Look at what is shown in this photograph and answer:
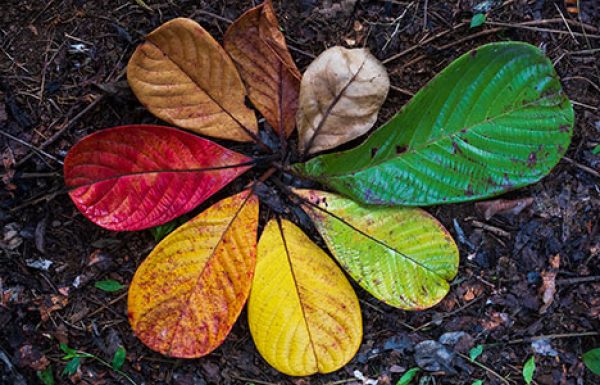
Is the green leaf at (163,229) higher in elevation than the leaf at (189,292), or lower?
higher

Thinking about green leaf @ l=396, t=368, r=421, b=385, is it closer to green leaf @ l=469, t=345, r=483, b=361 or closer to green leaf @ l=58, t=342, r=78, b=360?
green leaf @ l=469, t=345, r=483, b=361

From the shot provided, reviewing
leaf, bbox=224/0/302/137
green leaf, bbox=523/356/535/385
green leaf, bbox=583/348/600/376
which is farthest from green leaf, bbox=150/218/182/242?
green leaf, bbox=583/348/600/376

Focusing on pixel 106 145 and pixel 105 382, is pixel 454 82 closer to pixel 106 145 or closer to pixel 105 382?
pixel 106 145

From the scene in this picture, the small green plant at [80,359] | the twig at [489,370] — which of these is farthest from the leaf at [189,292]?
the twig at [489,370]

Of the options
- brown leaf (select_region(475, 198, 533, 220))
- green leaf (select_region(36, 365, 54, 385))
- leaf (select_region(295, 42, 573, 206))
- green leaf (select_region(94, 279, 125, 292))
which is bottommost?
green leaf (select_region(36, 365, 54, 385))

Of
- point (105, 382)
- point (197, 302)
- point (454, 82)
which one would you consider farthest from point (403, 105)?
point (105, 382)

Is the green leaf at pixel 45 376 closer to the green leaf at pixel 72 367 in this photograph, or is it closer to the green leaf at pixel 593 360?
the green leaf at pixel 72 367
